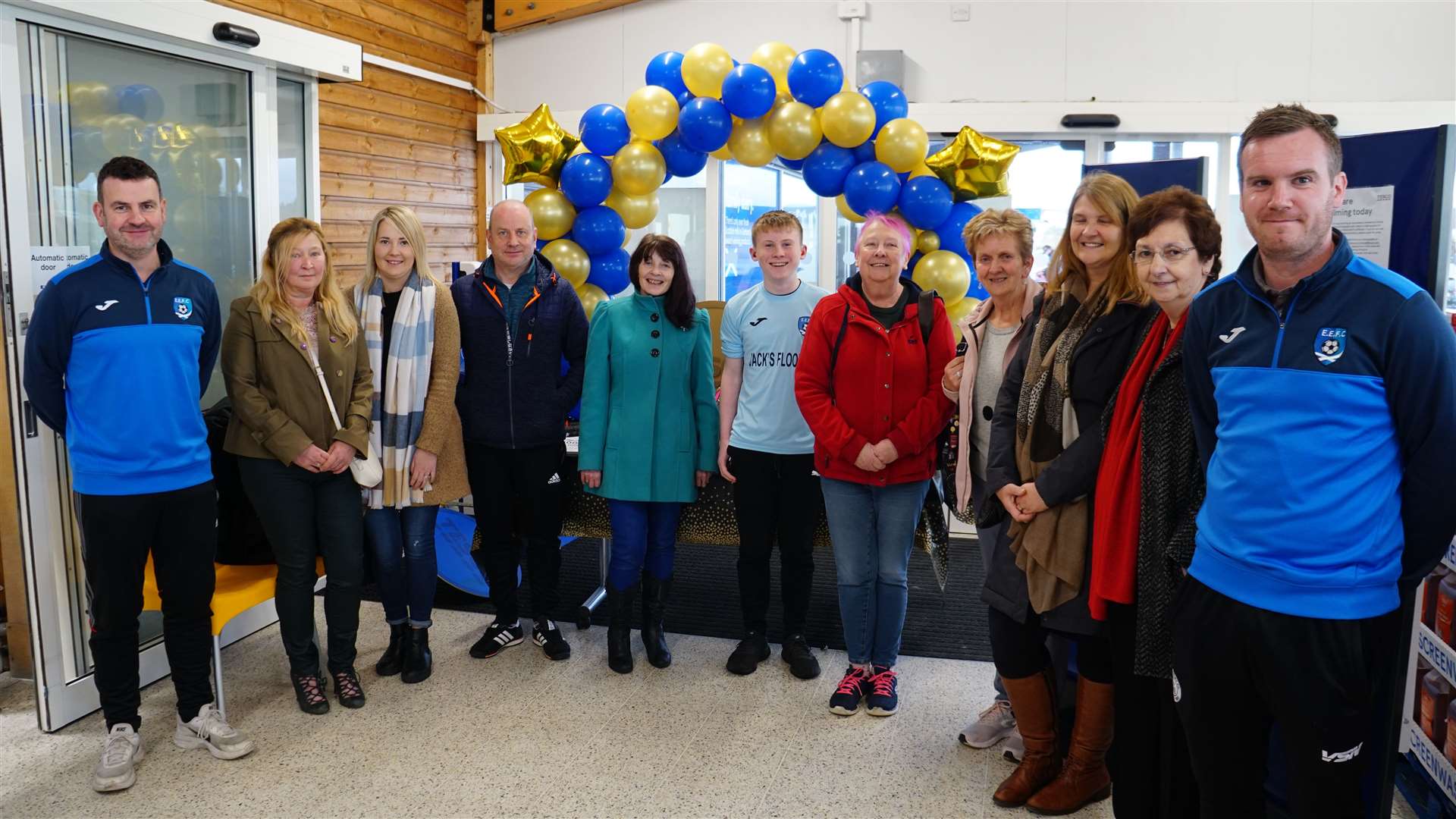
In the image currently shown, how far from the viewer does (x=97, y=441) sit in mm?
2537

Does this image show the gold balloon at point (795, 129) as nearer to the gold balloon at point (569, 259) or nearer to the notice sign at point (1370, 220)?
the gold balloon at point (569, 259)

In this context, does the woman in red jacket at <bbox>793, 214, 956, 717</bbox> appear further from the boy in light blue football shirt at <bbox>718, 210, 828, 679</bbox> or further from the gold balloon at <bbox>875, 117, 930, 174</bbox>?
the gold balloon at <bbox>875, 117, 930, 174</bbox>

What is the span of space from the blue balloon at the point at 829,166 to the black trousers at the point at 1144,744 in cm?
288

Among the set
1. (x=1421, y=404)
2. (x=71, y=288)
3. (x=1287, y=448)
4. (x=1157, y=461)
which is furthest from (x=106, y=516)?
(x=1421, y=404)

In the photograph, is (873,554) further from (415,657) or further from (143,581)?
(143,581)

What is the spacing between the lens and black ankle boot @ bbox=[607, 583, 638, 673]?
3.35 meters

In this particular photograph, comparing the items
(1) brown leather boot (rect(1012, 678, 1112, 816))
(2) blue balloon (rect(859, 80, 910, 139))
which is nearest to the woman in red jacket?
(1) brown leather boot (rect(1012, 678, 1112, 816))

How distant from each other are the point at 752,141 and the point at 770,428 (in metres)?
1.94

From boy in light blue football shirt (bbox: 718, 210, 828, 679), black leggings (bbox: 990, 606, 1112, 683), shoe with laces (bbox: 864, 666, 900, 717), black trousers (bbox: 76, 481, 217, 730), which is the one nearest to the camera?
black leggings (bbox: 990, 606, 1112, 683)

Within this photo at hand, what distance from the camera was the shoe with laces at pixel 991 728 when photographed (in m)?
2.85

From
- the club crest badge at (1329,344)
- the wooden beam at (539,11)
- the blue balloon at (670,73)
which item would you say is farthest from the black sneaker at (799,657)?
the wooden beam at (539,11)

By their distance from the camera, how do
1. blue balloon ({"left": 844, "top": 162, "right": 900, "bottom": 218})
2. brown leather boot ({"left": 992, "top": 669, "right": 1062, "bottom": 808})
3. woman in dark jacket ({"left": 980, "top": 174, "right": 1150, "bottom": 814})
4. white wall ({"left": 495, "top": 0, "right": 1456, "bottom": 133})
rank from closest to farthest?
woman in dark jacket ({"left": 980, "top": 174, "right": 1150, "bottom": 814}), brown leather boot ({"left": 992, "top": 669, "right": 1062, "bottom": 808}), blue balloon ({"left": 844, "top": 162, "right": 900, "bottom": 218}), white wall ({"left": 495, "top": 0, "right": 1456, "bottom": 133})

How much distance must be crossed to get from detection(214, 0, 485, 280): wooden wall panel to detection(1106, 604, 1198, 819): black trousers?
15.5 feet

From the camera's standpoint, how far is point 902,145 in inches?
174
